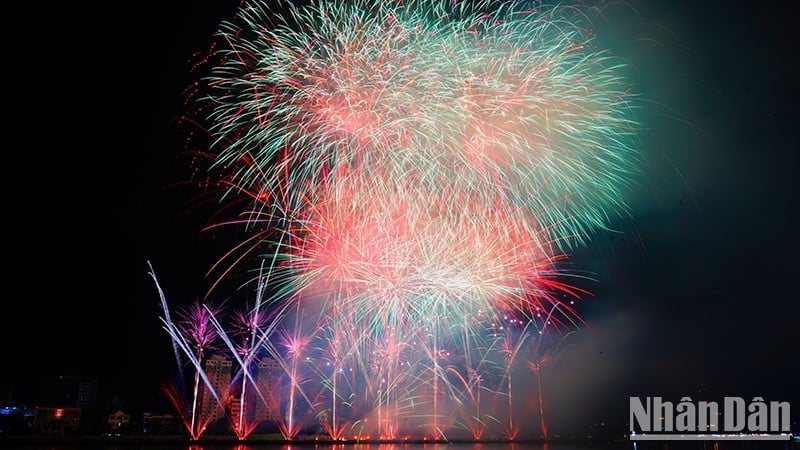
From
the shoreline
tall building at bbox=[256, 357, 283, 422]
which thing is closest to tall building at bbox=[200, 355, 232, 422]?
tall building at bbox=[256, 357, 283, 422]

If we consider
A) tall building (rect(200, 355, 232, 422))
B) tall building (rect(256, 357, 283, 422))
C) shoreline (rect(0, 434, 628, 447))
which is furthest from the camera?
tall building (rect(200, 355, 232, 422))

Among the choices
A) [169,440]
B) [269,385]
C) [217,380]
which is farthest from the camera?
[217,380]

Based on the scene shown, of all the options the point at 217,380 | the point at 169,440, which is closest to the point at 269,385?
the point at 217,380

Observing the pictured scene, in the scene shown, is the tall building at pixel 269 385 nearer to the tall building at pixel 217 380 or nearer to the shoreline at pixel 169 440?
the tall building at pixel 217 380

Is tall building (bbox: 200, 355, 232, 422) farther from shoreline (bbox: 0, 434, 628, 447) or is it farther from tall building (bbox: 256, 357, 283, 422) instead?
shoreline (bbox: 0, 434, 628, 447)

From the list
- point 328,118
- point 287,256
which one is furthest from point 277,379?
point 328,118

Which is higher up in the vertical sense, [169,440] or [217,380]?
[217,380]

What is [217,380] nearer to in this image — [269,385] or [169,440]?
[269,385]

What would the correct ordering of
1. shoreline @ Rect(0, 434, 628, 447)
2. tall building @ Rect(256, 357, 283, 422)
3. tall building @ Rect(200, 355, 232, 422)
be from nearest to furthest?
1. shoreline @ Rect(0, 434, 628, 447)
2. tall building @ Rect(256, 357, 283, 422)
3. tall building @ Rect(200, 355, 232, 422)

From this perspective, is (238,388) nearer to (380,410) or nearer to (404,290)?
(380,410)

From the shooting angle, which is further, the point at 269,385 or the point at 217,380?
the point at 217,380

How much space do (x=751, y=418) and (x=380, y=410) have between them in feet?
81.5

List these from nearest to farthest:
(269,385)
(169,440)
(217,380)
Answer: (169,440) < (269,385) < (217,380)

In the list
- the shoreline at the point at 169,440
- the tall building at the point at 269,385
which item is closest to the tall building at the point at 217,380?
the tall building at the point at 269,385
